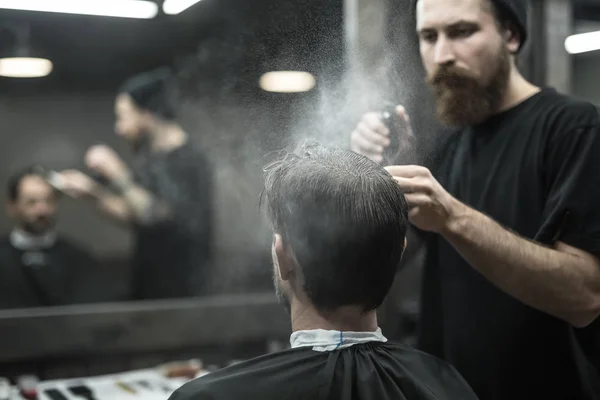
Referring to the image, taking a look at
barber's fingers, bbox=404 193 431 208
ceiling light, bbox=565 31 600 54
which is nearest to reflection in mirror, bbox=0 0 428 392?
barber's fingers, bbox=404 193 431 208

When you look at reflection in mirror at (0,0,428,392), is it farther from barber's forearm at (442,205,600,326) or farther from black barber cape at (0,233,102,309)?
barber's forearm at (442,205,600,326)

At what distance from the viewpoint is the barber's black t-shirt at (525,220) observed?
1.76m

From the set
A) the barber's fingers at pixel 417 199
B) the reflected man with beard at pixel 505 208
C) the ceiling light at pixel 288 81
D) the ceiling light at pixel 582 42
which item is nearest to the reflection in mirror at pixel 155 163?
the ceiling light at pixel 288 81

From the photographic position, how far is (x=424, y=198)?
158 cm

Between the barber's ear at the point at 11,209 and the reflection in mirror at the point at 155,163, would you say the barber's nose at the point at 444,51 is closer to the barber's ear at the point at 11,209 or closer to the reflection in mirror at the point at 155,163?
the reflection in mirror at the point at 155,163

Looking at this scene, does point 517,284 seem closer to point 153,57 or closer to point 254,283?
point 254,283

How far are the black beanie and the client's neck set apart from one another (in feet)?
3.00

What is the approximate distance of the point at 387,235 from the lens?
4.70 ft

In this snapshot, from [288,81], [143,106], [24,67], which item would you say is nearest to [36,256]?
[143,106]

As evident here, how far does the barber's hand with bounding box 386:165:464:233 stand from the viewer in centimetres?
156

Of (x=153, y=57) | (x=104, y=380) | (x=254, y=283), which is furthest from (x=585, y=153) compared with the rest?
(x=153, y=57)

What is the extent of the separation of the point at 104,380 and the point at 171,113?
6.01 feet

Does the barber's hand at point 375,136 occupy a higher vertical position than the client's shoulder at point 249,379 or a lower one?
higher

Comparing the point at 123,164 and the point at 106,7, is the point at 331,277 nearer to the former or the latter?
the point at 123,164
